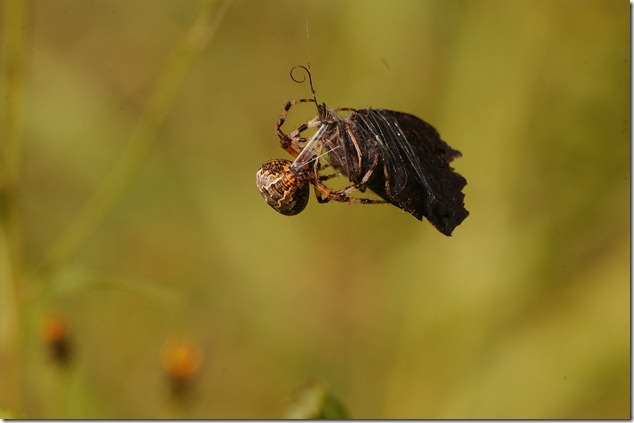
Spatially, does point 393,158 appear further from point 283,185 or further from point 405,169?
point 283,185

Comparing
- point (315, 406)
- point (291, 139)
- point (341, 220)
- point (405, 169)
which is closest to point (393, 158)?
point (405, 169)

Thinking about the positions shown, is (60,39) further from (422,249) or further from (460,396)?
(460,396)

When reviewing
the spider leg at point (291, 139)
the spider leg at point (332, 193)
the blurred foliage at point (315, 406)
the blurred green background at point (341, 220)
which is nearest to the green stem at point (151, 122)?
the blurred green background at point (341, 220)

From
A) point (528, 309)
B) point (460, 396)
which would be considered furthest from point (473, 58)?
point (460, 396)

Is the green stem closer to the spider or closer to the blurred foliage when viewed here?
the spider

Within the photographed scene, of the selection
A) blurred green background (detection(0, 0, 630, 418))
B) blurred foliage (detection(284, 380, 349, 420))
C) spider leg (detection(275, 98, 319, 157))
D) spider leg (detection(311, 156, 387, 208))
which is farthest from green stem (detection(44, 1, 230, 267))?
blurred foliage (detection(284, 380, 349, 420))

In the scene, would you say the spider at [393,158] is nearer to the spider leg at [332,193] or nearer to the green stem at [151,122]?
the spider leg at [332,193]
